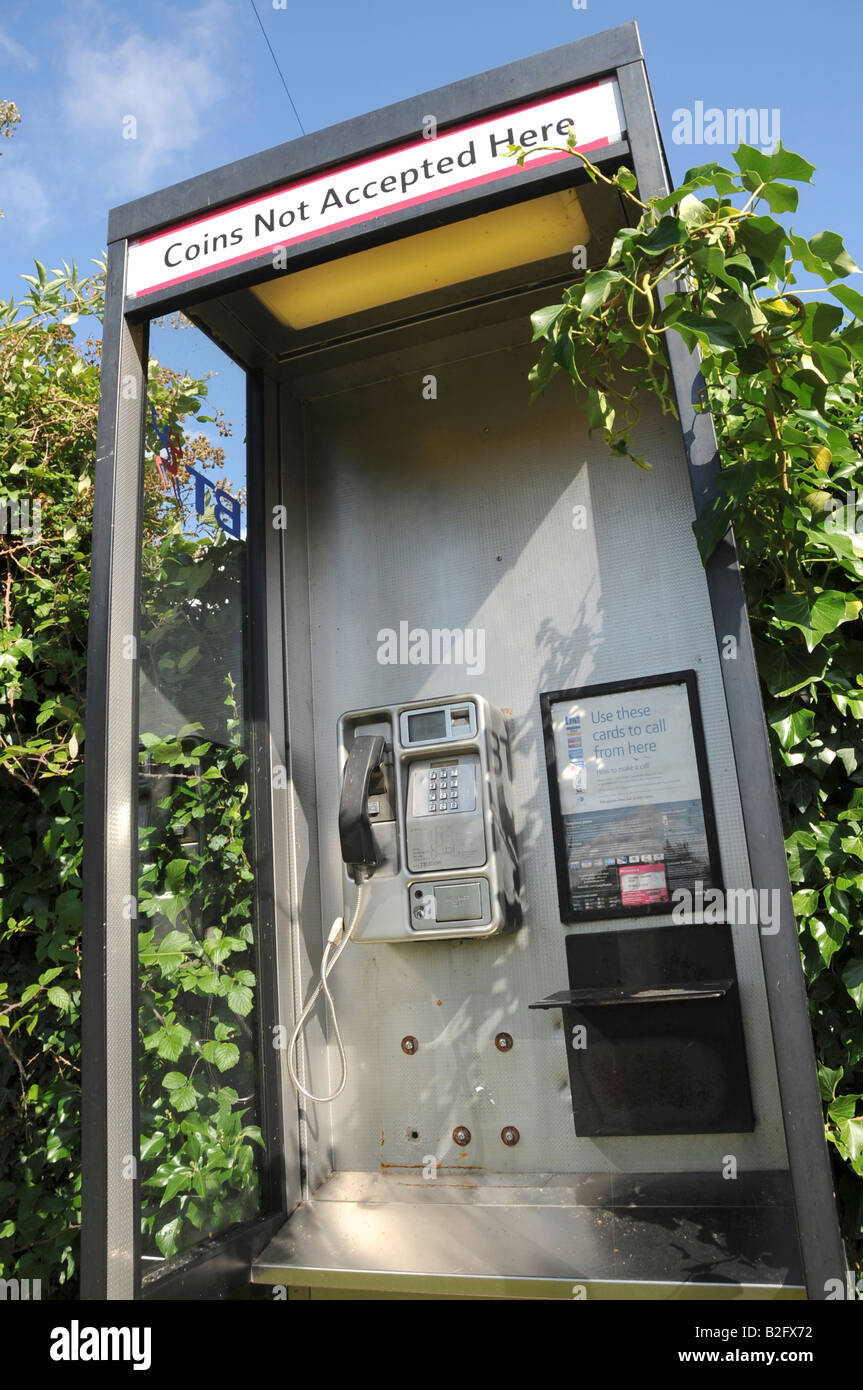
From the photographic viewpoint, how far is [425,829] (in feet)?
7.87

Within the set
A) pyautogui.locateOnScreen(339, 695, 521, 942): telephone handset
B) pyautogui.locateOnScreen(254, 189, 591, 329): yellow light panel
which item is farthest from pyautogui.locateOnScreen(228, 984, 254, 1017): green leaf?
pyautogui.locateOnScreen(254, 189, 591, 329): yellow light panel

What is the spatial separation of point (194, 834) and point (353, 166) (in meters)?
1.45

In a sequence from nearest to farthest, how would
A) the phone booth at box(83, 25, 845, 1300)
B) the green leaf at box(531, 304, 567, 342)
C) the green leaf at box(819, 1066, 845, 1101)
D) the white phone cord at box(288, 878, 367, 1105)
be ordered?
the green leaf at box(531, 304, 567, 342), the phone booth at box(83, 25, 845, 1300), the green leaf at box(819, 1066, 845, 1101), the white phone cord at box(288, 878, 367, 1105)

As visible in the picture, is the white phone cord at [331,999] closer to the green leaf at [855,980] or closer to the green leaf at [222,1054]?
the green leaf at [222,1054]

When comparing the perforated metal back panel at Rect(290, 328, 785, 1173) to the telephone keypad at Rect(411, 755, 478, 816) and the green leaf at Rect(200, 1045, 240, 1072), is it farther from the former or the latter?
the green leaf at Rect(200, 1045, 240, 1072)

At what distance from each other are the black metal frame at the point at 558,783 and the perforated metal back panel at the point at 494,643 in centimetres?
2

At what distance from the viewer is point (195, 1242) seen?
2.08 m

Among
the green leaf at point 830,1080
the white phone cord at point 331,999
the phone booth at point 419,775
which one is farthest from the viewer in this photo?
the white phone cord at point 331,999

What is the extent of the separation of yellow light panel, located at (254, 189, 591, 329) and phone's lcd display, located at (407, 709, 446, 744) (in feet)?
3.49

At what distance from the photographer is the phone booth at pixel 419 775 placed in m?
1.91

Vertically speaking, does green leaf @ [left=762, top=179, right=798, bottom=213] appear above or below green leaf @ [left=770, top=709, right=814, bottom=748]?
above

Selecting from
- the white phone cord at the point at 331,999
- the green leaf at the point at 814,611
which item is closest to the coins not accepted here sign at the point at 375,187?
the green leaf at the point at 814,611

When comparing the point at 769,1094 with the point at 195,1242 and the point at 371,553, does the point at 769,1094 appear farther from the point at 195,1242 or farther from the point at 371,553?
the point at 371,553

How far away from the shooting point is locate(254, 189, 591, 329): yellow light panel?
231 centimetres
